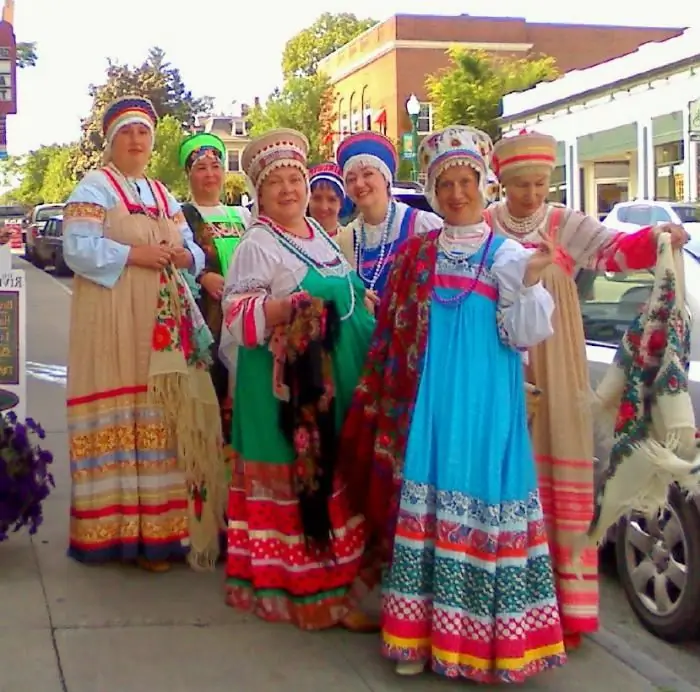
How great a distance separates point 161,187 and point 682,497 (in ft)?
8.79

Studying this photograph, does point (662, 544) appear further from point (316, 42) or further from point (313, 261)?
point (316, 42)

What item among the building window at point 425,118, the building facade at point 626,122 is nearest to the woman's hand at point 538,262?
the building facade at point 626,122

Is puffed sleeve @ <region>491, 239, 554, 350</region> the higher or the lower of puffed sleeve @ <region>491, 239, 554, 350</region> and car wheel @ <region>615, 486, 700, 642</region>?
the higher

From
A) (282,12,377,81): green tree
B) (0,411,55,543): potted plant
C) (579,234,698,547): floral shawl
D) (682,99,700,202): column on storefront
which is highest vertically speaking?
(282,12,377,81): green tree

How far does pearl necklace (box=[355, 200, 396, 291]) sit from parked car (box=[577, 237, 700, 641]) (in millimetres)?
884

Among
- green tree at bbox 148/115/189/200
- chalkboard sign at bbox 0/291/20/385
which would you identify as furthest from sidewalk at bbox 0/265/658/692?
green tree at bbox 148/115/189/200

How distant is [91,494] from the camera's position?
5.03 metres

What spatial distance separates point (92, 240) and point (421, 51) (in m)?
52.0

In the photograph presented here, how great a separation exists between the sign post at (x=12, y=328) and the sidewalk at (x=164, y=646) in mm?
1013

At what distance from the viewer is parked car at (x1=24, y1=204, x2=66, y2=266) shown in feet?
110

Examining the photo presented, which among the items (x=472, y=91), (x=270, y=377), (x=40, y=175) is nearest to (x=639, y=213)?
(x=270, y=377)

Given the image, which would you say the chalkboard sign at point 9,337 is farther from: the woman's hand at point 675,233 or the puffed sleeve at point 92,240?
the woman's hand at point 675,233

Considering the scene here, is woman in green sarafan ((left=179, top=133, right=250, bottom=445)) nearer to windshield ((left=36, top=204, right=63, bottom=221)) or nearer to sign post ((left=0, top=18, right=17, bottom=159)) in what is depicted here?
sign post ((left=0, top=18, right=17, bottom=159))

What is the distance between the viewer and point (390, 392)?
4.10m
